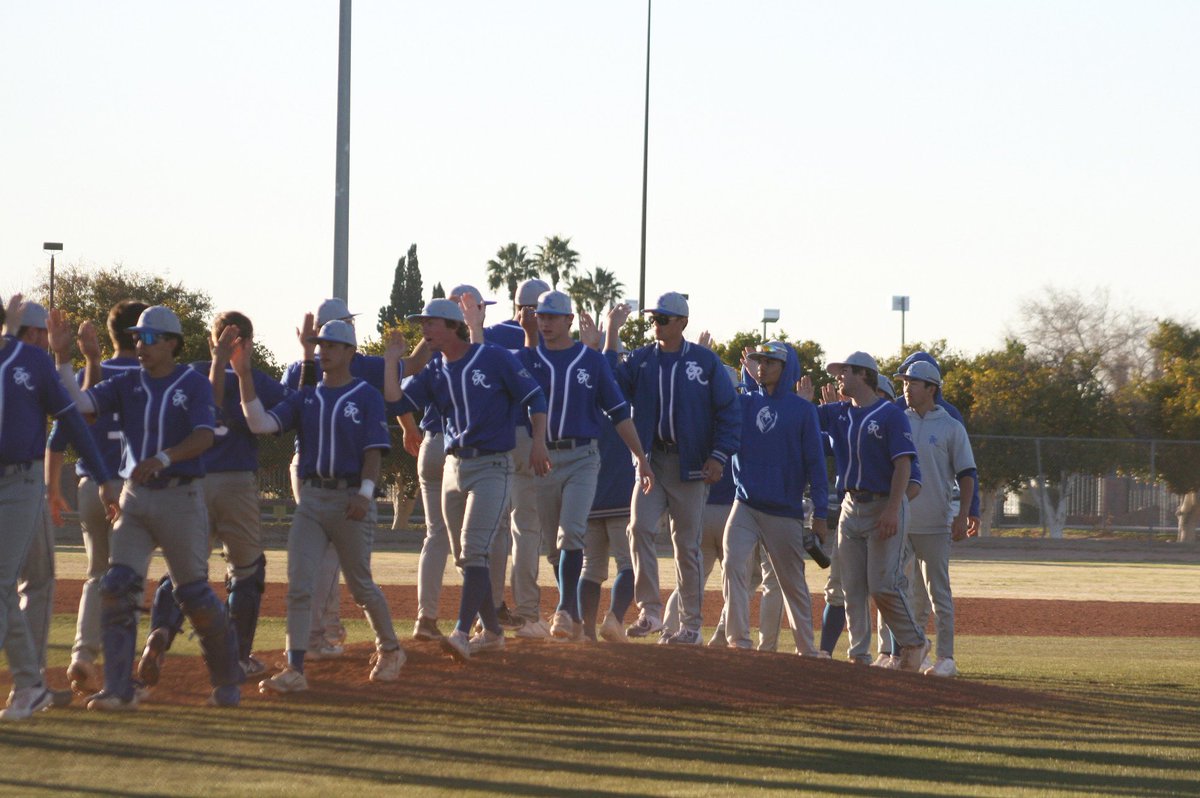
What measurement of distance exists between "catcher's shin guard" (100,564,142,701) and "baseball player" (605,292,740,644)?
11.8 ft

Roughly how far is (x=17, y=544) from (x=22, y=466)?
38 cm

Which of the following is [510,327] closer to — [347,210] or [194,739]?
[194,739]

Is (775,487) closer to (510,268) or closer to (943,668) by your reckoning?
(943,668)

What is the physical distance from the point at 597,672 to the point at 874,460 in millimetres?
2679

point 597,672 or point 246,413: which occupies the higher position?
point 246,413

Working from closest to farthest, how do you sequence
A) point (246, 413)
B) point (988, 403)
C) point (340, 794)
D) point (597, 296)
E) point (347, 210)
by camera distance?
point (340, 794) → point (246, 413) → point (347, 210) → point (988, 403) → point (597, 296)

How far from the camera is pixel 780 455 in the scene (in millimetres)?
11195

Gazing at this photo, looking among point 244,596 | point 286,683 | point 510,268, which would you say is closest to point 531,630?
point 244,596

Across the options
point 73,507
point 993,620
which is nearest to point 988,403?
point 73,507

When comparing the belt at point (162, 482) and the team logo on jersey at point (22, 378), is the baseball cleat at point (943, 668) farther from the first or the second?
the team logo on jersey at point (22, 378)

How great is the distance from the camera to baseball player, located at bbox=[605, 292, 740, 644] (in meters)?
11.0

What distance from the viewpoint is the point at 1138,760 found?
8266 mm

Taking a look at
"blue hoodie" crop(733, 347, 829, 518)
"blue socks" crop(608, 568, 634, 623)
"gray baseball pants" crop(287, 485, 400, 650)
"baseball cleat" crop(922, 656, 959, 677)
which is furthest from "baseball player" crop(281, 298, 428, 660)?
"baseball cleat" crop(922, 656, 959, 677)

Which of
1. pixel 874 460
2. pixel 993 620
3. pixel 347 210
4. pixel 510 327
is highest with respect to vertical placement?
pixel 347 210
